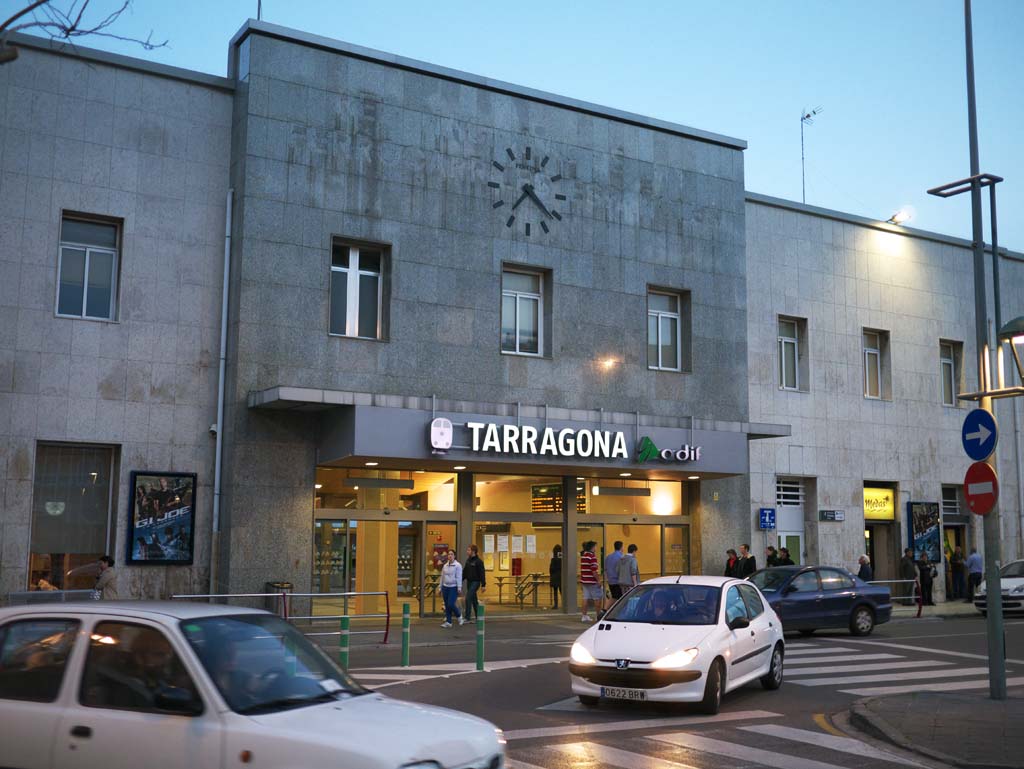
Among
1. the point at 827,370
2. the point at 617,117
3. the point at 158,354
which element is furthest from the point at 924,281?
the point at 158,354

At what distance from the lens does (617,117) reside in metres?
28.4

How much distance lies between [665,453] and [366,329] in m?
7.61

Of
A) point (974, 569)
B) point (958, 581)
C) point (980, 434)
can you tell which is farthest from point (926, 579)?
point (980, 434)

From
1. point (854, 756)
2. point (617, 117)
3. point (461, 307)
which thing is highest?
point (617, 117)

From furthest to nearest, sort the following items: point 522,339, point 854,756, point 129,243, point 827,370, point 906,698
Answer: point 827,370 → point 522,339 → point 129,243 → point 906,698 → point 854,756

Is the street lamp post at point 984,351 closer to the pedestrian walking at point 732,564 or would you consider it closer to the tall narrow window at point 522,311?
the pedestrian walking at point 732,564

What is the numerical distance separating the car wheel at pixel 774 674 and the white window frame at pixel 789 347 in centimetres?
1823

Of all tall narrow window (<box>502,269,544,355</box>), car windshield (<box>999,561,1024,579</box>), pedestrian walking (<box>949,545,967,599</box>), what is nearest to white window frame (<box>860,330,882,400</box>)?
pedestrian walking (<box>949,545,967,599</box>)

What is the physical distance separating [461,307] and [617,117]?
701cm

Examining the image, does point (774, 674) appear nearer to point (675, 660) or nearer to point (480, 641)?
point (675, 660)

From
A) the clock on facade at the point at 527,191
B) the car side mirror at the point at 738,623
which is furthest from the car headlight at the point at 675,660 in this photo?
the clock on facade at the point at 527,191

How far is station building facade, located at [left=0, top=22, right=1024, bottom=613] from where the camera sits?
2184cm

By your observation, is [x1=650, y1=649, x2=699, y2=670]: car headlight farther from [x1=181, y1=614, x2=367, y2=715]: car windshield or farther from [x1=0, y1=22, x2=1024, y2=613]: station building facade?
[x1=0, y1=22, x2=1024, y2=613]: station building facade

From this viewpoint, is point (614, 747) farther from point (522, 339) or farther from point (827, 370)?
point (827, 370)
